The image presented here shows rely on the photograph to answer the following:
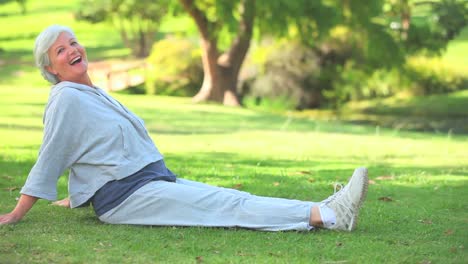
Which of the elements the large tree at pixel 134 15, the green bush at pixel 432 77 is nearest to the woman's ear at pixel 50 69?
the large tree at pixel 134 15

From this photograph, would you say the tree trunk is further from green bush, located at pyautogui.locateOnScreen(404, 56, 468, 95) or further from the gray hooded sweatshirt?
the gray hooded sweatshirt

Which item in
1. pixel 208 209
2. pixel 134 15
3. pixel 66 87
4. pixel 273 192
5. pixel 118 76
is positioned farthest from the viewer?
pixel 134 15

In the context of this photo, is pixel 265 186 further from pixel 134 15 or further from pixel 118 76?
pixel 134 15

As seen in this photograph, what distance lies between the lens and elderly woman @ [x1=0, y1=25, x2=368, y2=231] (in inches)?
196

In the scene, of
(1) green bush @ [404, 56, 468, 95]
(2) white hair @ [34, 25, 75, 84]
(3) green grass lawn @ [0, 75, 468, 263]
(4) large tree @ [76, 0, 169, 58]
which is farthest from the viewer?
(4) large tree @ [76, 0, 169, 58]

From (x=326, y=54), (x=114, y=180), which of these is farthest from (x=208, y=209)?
(x=326, y=54)

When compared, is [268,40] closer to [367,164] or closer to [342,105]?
[342,105]

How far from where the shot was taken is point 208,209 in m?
5.07

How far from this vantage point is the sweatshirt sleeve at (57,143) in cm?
505

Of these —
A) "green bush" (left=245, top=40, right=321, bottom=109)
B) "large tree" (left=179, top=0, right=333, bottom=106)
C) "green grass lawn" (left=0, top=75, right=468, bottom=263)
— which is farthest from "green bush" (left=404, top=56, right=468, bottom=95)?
"green grass lawn" (left=0, top=75, right=468, bottom=263)

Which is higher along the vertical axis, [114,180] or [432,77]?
[114,180]

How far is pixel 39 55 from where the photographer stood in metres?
5.24

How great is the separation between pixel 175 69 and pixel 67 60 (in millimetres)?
21903

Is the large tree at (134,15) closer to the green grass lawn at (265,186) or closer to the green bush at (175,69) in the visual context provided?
the green bush at (175,69)
